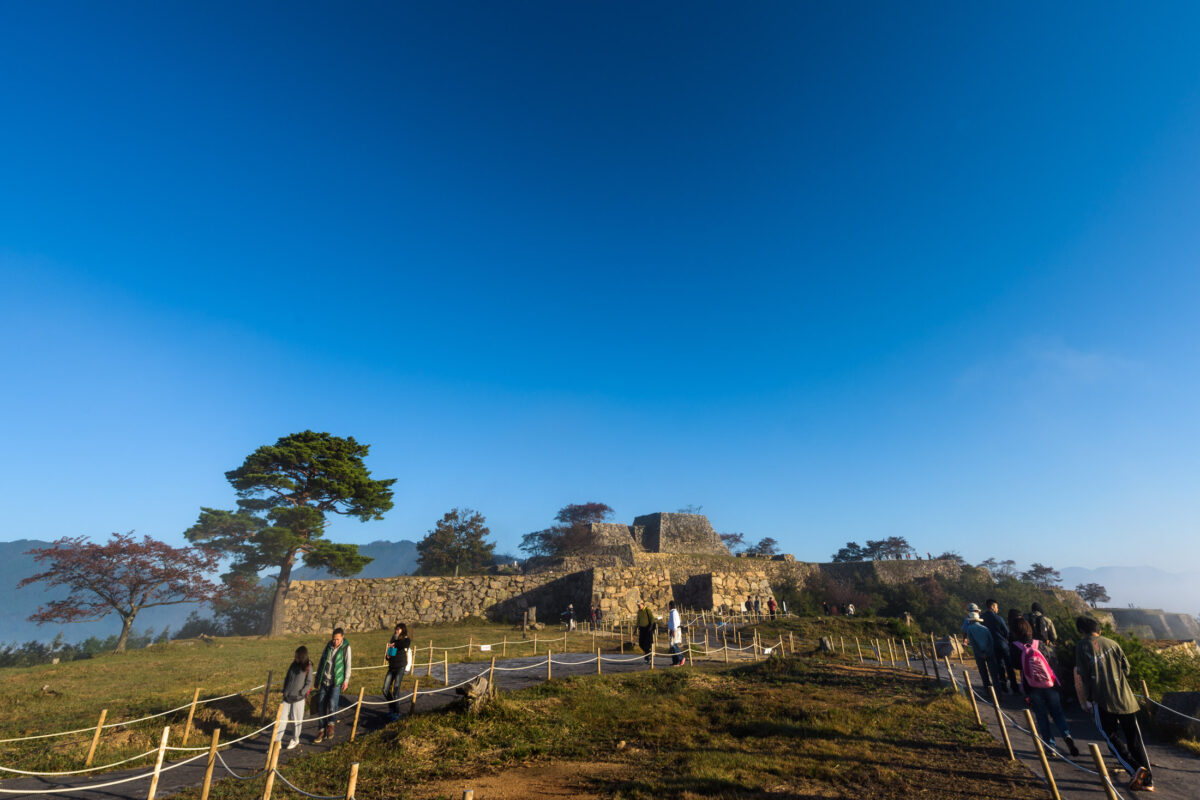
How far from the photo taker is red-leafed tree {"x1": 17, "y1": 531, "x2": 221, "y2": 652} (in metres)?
23.1

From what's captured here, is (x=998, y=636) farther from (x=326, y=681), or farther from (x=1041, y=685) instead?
(x=326, y=681)

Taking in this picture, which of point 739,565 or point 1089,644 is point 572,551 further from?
point 1089,644

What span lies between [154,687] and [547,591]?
67.8ft

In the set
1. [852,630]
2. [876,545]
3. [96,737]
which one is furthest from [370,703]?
[876,545]

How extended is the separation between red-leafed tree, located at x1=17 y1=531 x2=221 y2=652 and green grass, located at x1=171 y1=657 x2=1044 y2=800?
2172 centimetres

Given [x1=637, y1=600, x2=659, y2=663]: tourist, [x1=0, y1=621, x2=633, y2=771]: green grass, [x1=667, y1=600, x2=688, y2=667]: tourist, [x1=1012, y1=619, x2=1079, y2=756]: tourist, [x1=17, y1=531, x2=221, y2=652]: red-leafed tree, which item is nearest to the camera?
[x1=1012, y1=619, x2=1079, y2=756]: tourist

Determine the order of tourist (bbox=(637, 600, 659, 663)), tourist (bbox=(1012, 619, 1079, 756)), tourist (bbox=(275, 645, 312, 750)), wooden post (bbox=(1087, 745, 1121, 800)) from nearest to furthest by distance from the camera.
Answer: wooden post (bbox=(1087, 745, 1121, 800)) → tourist (bbox=(1012, 619, 1079, 756)) → tourist (bbox=(275, 645, 312, 750)) → tourist (bbox=(637, 600, 659, 663))

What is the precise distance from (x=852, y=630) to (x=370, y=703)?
2293 cm

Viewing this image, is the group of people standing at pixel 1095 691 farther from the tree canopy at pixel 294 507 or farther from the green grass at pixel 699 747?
the tree canopy at pixel 294 507

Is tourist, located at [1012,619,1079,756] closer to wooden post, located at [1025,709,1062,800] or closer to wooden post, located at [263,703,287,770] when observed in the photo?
wooden post, located at [1025,709,1062,800]

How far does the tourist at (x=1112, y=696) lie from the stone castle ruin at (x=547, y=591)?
24.1m

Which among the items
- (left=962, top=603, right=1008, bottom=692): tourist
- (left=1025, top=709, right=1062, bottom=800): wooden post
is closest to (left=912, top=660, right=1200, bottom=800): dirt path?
(left=1025, top=709, right=1062, bottom=800): wooden post

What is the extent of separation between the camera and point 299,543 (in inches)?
1009

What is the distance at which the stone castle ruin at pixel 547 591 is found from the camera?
27781mm
